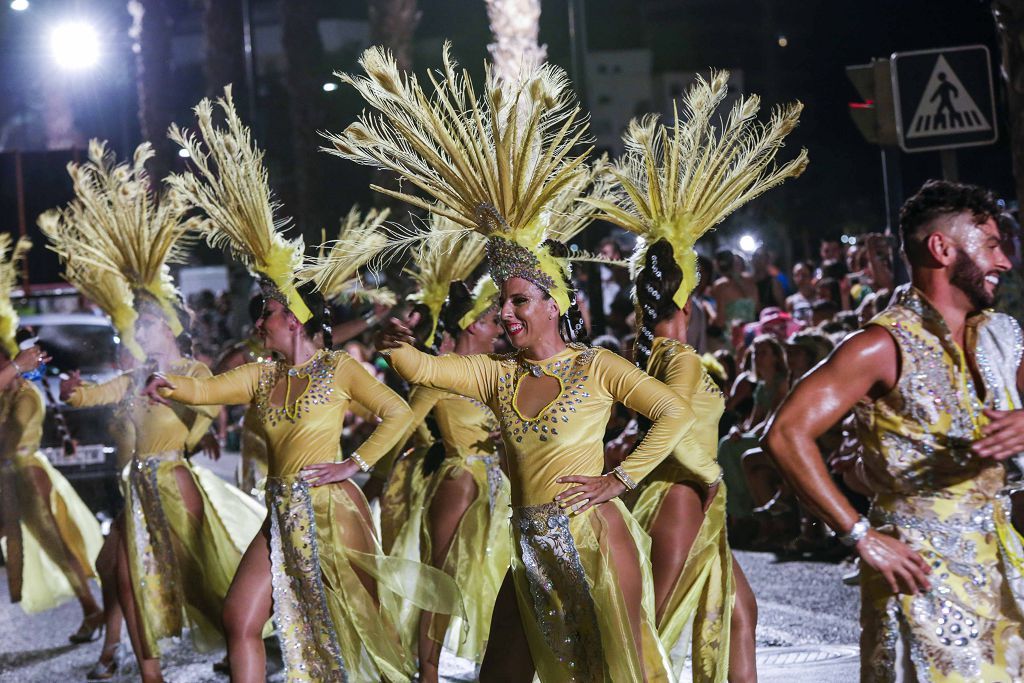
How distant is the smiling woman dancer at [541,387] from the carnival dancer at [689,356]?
29.4 inches

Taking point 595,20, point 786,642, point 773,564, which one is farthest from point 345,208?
point 786,642

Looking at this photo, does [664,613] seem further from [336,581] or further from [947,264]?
[947,264]

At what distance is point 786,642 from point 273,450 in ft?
10.3

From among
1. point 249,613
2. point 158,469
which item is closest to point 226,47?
point 158,469

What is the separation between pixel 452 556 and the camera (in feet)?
23.1

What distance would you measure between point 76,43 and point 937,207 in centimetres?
2590

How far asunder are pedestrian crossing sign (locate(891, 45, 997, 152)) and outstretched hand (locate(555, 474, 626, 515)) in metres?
4.30

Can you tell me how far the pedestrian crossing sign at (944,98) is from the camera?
8062mm

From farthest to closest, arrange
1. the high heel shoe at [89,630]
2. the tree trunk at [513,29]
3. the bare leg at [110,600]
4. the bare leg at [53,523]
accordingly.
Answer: the tree trunk at [513,29]
the bare leg at [53,523]
the high heel shoe at [89,630]
the bare leg at [110,600]

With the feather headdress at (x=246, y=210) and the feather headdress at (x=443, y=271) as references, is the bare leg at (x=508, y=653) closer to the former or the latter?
the feather headdress at (x=246, y=210)

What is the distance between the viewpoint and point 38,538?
32.7 ft

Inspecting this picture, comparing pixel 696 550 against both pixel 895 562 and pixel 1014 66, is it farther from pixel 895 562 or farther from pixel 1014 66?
pixel 1014 66

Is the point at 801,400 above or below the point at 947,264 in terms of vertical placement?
below

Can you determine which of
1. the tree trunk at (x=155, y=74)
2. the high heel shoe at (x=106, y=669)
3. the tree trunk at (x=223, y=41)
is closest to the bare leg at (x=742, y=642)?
the high heel shoe at (x=106, y=669)
